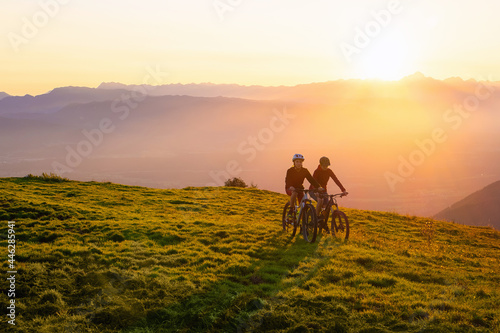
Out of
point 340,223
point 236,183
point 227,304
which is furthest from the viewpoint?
→ point 236,183

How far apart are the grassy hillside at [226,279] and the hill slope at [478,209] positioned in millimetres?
152016

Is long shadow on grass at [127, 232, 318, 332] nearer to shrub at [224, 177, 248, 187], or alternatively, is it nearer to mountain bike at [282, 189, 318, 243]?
mountain bike at [282, 189, 318, 243]

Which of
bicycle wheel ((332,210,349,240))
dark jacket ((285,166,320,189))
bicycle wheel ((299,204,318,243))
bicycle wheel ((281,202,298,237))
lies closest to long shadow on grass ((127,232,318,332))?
bicycle wheel ((299,204,318,243))

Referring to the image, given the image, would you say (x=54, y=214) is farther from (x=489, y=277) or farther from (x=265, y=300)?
(x=489, y=277)

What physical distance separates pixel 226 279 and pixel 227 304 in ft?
5.11

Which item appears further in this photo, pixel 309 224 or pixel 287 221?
pixel 287 221

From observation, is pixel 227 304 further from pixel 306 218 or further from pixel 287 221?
pixel 287 221

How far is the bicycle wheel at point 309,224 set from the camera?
13.0m

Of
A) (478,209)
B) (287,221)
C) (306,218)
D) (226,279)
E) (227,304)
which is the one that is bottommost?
(478,209)

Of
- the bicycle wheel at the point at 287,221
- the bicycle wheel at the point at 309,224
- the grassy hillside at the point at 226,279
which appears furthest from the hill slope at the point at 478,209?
the grassy hillside at the point at 226,279

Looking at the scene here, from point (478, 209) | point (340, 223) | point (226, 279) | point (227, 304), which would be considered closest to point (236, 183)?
point (340, 223)

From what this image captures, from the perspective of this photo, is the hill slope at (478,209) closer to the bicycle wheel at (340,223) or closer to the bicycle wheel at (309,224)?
the bicycle wheel at (340,223)

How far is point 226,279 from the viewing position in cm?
928

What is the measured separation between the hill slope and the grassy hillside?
152016mm
